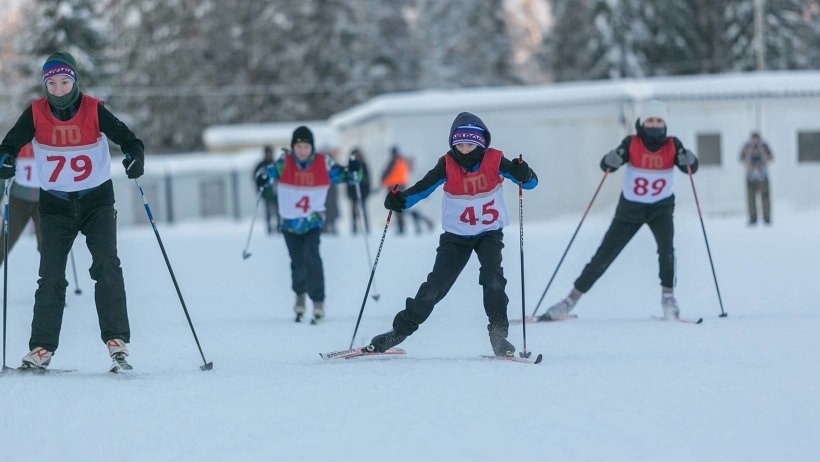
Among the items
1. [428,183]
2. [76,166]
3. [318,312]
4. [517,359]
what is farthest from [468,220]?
[318,312]

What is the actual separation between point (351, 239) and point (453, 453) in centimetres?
1464

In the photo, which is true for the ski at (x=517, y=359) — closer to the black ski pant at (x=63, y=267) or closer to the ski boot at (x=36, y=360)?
the black ski pant at (x=63, y=267)

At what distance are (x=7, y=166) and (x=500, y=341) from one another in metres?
2.83

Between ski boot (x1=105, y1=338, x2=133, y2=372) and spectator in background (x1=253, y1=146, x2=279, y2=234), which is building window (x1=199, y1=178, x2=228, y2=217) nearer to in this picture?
spectator in background (x1=253, y1=146, x2=279, y2=234)

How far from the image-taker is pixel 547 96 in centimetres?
2505

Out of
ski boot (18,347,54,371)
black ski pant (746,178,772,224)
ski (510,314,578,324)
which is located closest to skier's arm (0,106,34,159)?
ski boot (18,347,54,371)

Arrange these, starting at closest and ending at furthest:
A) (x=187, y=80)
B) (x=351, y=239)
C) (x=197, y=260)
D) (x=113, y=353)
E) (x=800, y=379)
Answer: (x=800, y=379), (x=113, y=353), (x=197, y=260), (x=351, y=239), (x=187, y=80)

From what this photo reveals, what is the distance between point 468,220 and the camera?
22.0ft

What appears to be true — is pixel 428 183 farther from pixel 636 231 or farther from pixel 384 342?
pixel 636 231

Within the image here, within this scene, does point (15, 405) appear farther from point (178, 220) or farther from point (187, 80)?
point (187, 80)

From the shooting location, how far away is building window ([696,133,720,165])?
81.5 ft

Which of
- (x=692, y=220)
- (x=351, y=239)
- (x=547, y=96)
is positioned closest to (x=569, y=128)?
(x=547, y=96)

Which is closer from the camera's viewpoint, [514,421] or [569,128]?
Answer: [514,421]

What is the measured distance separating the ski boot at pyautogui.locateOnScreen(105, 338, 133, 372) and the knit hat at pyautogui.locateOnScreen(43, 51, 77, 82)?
4.57 feet
